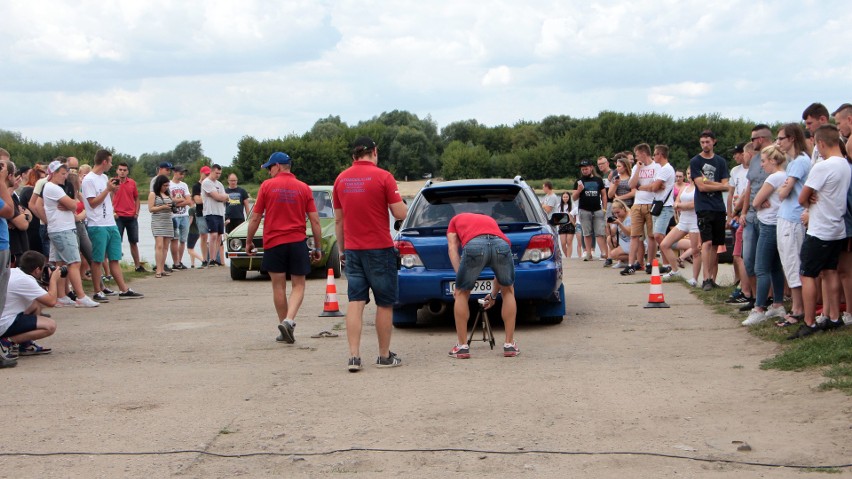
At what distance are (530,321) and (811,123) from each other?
373 cm

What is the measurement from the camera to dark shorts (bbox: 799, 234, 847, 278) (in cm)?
880

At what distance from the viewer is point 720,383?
7594mm

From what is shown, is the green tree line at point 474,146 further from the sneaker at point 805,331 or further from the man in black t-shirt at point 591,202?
the sneaker at point 805,331

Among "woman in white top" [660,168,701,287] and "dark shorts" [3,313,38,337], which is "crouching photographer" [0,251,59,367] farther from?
"woman in white top" [660,168,701,287]

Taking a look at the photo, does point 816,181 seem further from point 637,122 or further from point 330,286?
point 637,122

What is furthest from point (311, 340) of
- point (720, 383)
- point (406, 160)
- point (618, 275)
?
point (406, 160)

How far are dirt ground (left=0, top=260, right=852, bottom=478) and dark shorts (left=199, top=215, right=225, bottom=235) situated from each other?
392 inches

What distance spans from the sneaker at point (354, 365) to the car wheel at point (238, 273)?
1031cm

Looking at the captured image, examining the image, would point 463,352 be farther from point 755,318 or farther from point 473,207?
point 755,318

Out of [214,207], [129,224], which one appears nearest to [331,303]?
[129,224]

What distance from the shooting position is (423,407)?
6949mm

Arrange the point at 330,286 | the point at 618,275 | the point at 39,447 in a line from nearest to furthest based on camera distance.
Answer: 1. the point at 39,447
2. the point at 330,286
3. the point at 618,275

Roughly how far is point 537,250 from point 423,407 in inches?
155

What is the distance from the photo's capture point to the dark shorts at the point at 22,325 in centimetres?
942
